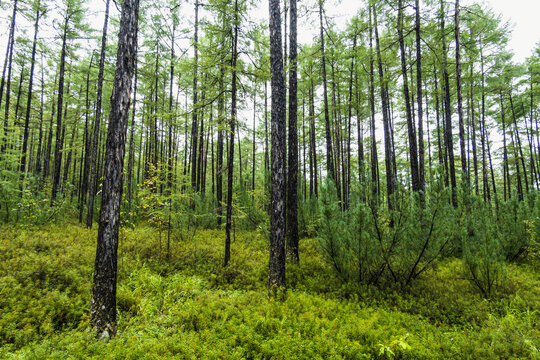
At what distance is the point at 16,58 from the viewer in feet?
48.3

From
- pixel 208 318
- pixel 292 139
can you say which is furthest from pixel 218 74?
pixel 208 318

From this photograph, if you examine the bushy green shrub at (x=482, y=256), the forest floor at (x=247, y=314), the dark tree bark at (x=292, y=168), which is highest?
the dark tree bark at (x=292, y=168)

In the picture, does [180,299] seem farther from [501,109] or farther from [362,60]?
[501,109]

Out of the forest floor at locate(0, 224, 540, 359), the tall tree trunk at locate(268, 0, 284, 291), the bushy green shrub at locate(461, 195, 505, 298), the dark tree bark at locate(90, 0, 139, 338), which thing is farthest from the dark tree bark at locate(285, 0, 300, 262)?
the dark tree bark at locate(90, 0, 139, 338)

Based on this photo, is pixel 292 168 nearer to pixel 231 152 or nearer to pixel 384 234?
pixel 231 152

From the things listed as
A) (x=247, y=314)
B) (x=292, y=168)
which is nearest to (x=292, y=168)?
(x=292, y=168)

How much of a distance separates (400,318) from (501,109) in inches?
1046

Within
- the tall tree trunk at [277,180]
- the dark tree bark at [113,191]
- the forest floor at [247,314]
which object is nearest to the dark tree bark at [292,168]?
the forest floor at [247,314]

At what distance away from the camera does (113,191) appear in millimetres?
4051

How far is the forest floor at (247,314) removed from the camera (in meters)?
3.21

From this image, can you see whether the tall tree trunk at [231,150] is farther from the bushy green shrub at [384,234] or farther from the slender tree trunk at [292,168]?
the bushy green shrub at [384,234]

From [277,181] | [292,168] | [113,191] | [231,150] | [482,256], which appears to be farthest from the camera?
[292,168]

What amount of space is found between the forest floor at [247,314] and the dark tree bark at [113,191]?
40 centimetres

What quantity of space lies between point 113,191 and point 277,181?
11.3 feet
